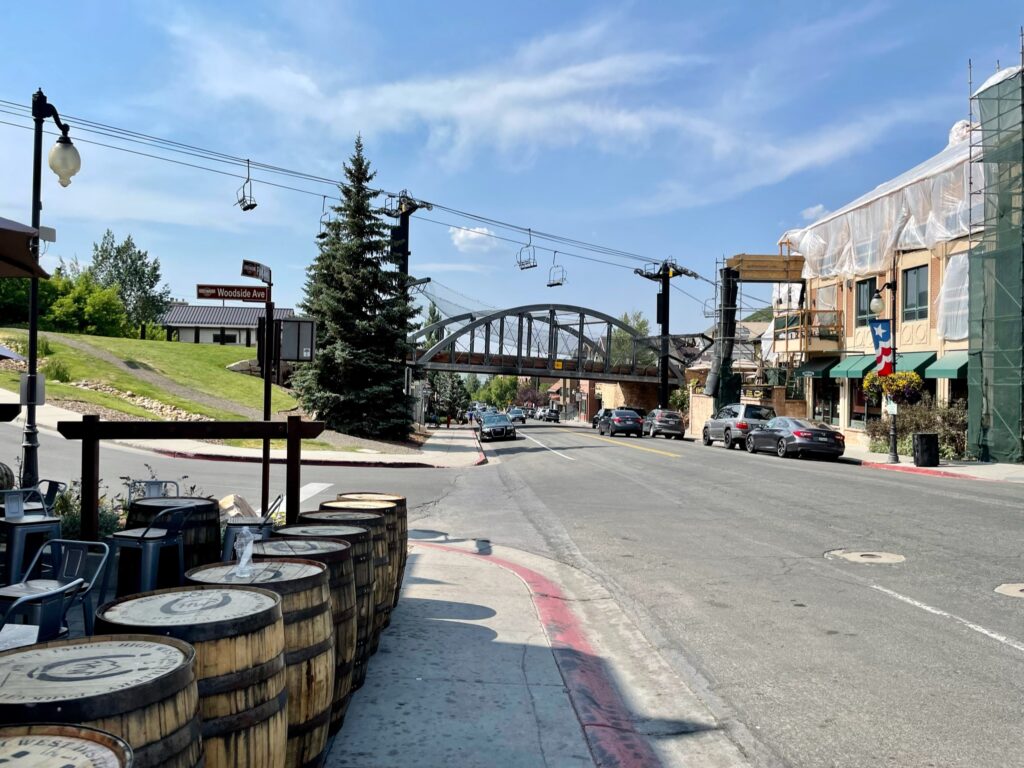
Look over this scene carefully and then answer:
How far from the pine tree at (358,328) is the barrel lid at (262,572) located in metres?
27.9

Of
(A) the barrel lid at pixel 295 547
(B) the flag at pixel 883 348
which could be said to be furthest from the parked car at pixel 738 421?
(A) the barrel lid at pixel 295 547

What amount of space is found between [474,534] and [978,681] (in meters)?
7.11

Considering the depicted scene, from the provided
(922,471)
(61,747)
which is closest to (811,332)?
(922,471)

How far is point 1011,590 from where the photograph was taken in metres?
7.43

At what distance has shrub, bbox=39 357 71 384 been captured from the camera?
3136cm

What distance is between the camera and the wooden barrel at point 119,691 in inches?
82.7

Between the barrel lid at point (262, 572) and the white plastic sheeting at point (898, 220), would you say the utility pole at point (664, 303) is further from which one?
the barrel lid at point (262, 572)

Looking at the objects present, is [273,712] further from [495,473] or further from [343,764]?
[495,473]

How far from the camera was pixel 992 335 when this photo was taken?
80.7 feet

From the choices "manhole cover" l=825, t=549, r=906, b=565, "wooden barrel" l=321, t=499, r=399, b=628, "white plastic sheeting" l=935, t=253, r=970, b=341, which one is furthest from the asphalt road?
"white plastic sheeting" l=935, t=253, r=970, b=341

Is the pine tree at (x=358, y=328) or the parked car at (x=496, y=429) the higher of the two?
the pine tree at (x=358, y=328)

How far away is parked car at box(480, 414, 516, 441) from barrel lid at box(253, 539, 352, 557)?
35834 mm

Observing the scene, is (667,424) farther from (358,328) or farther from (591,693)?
(591,693)

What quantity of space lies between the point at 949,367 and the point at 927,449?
6.39 metres
